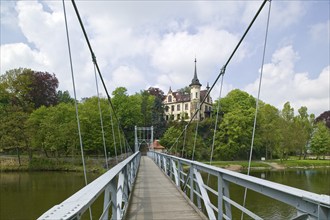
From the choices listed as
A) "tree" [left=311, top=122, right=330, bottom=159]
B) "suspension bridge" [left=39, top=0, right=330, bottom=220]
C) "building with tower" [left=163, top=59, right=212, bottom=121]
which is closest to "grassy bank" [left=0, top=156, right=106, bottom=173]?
"suspension bridge" [left=39, top=0, right=330, bottom=220]

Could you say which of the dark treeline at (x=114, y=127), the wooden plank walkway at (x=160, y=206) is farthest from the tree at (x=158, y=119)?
the wooden plank walkway at (x=160, y=206)

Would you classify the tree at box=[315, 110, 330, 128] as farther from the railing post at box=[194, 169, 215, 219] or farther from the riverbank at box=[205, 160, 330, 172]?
the railing post at box=[194, 169, 215, 219]

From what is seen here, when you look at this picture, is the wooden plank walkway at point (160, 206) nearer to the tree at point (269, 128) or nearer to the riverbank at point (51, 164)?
the riverbank at point (51, 164)

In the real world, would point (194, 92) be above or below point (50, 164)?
above

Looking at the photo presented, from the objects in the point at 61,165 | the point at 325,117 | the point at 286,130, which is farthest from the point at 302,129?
the point at 61,165

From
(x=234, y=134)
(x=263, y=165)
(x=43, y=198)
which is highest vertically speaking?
(x=234, y=134)

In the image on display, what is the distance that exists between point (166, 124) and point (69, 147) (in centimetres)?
2192

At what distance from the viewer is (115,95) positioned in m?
44.2

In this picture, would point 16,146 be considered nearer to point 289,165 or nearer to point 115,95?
point 115,95

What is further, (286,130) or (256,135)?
(286,130)

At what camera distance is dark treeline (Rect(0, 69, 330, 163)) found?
29094 millimetres

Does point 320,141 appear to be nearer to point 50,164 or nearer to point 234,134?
point 234,134

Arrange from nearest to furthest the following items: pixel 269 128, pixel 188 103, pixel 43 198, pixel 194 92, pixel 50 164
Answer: pixel 43 198, pixel 50 164, pixel 269 128, pixel 194 92, pixel 188 103

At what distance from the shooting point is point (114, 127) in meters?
31.8
